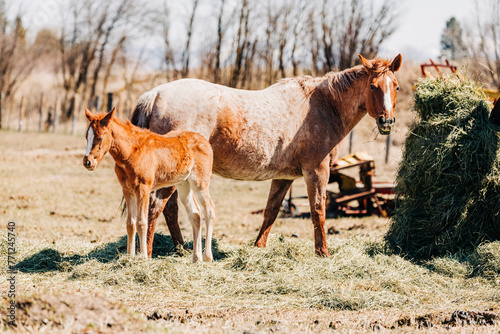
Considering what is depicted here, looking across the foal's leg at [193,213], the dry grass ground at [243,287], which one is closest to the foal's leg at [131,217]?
the dry grass ground at [243,287]

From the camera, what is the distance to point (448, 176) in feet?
23.0


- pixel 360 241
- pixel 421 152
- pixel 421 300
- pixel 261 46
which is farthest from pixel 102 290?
pixel 261 46

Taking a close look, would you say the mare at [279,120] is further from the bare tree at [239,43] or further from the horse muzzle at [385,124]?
the bare tree at [239,43]

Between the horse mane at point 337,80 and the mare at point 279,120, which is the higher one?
the horse mane at point 337,80

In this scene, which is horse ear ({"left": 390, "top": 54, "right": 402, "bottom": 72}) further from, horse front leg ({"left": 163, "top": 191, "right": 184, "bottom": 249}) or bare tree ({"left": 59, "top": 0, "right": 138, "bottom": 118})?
bare tree ({"left": 59, "top": 0, "right": 138, "bottom": 118})

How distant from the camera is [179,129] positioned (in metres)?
6.36

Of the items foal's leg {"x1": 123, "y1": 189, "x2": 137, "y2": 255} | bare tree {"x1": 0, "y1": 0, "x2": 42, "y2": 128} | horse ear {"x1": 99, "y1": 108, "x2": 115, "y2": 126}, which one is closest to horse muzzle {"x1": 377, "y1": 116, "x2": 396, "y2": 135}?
foal's leg {"x1": 123, "y1": 189, "x2": 137, "y2": 255}

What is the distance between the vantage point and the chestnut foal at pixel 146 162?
5383 millimetres

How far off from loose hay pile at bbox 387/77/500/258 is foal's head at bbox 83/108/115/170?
168 inches

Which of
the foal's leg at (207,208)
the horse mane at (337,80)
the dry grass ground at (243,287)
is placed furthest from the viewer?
the horse mane at (337,80)

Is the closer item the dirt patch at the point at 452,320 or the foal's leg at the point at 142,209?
the dirt patch at the point at 452,320

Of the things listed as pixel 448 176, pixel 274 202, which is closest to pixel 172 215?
pixel 274 202

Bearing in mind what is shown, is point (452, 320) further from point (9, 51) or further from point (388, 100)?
point (9, 51)

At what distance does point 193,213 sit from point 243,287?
47.3 inches
